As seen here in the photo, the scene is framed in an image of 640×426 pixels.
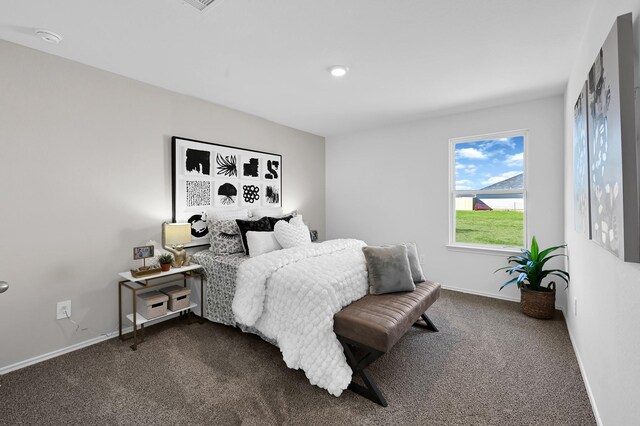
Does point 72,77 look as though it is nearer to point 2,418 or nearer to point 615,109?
point 2,418

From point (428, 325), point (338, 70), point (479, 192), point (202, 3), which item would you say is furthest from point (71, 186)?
point (479, 192)

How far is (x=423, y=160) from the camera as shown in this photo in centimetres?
424

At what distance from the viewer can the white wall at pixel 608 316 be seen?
3.61ft

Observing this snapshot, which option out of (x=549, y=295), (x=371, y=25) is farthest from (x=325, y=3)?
(x=549, y=295)

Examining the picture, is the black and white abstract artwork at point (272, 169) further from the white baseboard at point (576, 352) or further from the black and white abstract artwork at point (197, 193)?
the white baseboard at point (576, 352)

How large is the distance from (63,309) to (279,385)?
6.57 ft

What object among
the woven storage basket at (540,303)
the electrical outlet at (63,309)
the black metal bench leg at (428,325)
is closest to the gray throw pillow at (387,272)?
the black metal bench leg at (428,325)

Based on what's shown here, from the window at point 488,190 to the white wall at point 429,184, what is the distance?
141 millimetres

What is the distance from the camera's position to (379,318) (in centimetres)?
194

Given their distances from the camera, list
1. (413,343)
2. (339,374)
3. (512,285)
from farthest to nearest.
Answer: (512,285) < (413,343) < (339,374)

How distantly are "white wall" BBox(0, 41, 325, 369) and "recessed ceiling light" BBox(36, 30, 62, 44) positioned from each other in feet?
0.98

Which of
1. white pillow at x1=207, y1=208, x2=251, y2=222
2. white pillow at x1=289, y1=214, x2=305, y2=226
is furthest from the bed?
white pillow at x1=289, y1=214, x2=305, y2=226

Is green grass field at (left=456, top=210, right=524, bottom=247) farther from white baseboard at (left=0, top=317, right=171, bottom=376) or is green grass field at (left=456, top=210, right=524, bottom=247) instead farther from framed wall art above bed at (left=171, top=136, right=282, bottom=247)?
white baseboard at (left=0, top=317, right=171, bottom=376)

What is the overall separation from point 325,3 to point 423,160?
2939mm
